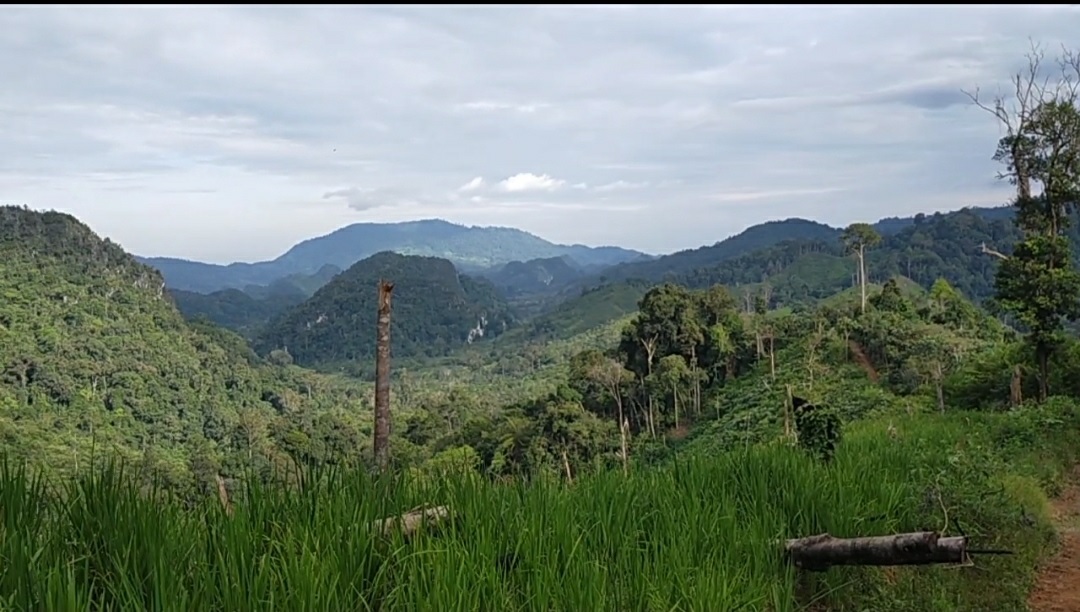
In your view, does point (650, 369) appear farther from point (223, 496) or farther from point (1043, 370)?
point (223, 496)

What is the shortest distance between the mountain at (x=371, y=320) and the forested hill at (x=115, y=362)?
154ft

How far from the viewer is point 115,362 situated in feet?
234

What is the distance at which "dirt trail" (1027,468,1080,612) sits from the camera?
5.83 m

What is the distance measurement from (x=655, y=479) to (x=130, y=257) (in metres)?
→ 110

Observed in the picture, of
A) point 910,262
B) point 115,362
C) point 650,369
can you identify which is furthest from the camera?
point 910,262

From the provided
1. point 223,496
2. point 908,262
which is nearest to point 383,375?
point 223,496

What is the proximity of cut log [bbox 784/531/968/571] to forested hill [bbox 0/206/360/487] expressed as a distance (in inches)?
1694

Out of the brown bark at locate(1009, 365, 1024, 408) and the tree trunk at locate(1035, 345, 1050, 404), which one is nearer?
the brown bark at locate(1009, 365, 1024, 408)

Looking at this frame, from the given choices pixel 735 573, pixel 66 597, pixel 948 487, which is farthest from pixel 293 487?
pixel 948 487

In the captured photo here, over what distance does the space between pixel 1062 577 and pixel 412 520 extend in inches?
222

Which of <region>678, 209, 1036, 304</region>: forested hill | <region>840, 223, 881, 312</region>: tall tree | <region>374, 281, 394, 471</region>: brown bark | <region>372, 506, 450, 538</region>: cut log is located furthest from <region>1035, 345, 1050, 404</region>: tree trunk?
<region>678, 209, 1036, 304</region>: forested hill

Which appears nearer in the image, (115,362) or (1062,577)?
(1062,577)

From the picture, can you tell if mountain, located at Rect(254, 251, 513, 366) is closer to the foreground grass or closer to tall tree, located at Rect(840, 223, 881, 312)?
tall tree, located at Rect(840, 223, 881, 312)

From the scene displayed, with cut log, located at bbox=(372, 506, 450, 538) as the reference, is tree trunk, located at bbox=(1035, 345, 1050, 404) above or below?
below
